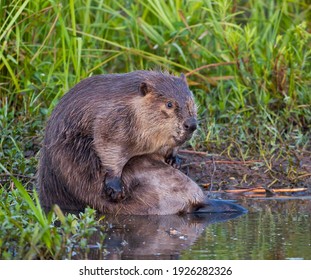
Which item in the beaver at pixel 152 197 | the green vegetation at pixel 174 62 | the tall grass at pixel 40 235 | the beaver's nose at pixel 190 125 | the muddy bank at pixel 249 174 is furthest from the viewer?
the green vegetation at pixel 174 62

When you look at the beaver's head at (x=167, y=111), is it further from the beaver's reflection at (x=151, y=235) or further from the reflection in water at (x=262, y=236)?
the reflection in water at (x=262, y=236)

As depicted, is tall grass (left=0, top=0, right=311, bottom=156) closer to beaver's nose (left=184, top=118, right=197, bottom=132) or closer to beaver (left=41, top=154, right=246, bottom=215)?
beaver (left=41, top=154, right=246, bottom=215)

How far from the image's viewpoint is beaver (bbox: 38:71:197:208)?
5965mm

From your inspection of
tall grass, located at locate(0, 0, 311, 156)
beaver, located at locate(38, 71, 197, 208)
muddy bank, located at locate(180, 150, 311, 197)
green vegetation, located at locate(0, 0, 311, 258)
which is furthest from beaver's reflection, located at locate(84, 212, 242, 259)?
tall grass, located at locate(0, 0, 311, 156)

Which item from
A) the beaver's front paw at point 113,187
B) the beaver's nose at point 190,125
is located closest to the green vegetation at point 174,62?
the beaver's front paw at point 113,187

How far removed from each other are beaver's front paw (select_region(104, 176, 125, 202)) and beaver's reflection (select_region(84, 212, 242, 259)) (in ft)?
0.47

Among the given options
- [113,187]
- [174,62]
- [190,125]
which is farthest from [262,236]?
[174,62]

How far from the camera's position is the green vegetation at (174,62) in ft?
24.0

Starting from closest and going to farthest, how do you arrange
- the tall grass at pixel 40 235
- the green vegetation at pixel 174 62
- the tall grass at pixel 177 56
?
the tall grass at pixel 40 235
the green vegetation at pixel 174 62
the tall grass at pixel 177 56

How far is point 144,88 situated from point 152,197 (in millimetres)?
687

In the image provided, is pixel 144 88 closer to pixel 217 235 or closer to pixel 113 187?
pixel 113 187

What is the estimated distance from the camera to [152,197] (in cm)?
607

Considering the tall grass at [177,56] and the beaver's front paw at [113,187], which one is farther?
the tall grass at [177,56]

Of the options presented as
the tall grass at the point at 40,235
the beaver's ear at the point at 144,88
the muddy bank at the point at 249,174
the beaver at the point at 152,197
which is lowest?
the muddy bank at the point at 249,174
